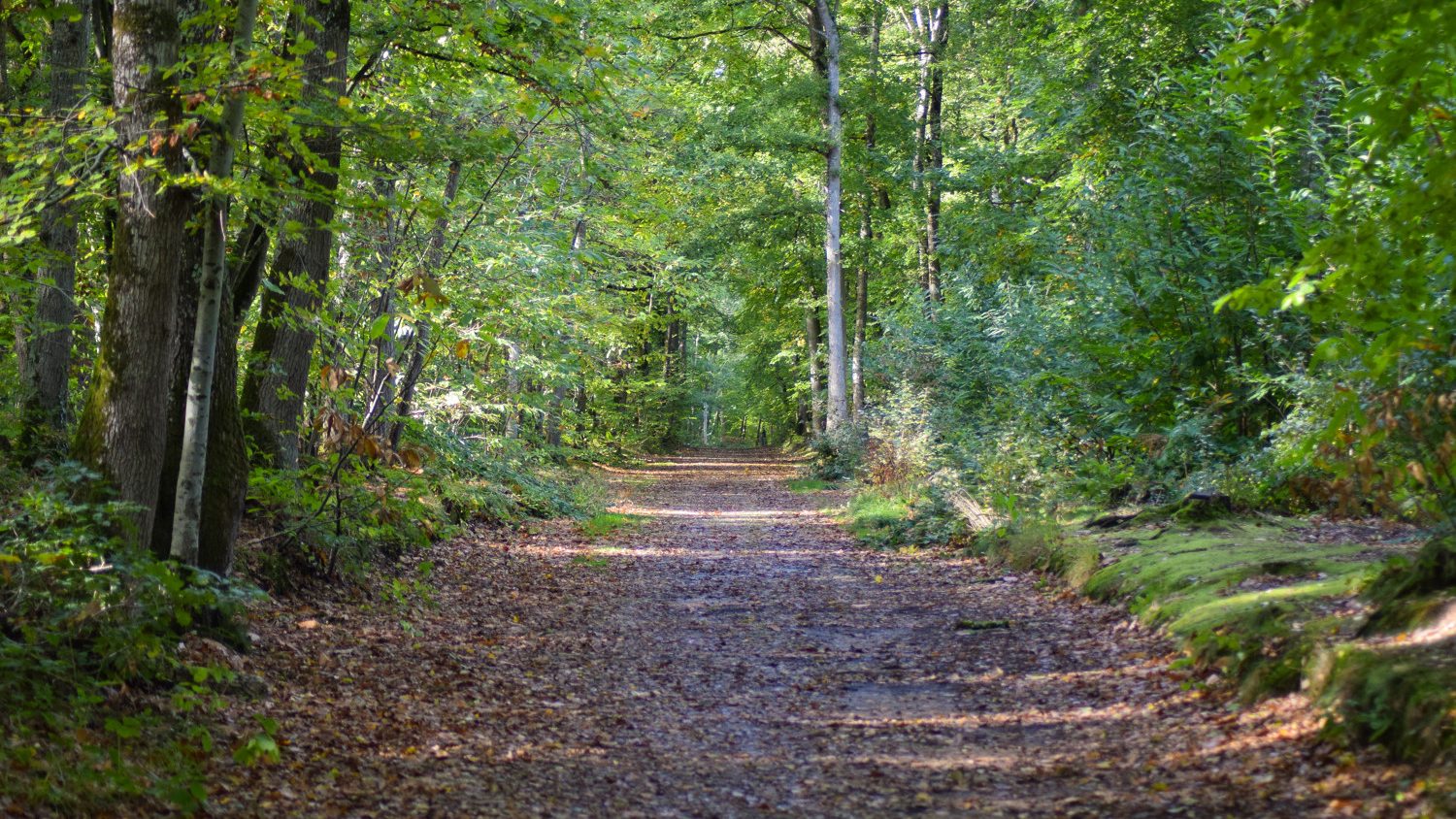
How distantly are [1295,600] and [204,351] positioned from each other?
22.1 feet

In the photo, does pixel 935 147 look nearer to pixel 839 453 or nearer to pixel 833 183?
pixel 833 183

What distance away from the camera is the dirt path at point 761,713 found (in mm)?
4746

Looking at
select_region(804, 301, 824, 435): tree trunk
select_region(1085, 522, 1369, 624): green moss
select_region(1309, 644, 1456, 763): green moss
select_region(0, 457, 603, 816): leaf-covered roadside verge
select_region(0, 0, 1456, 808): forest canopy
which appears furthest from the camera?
select_region(804, 301, 824, 435): tree trunk

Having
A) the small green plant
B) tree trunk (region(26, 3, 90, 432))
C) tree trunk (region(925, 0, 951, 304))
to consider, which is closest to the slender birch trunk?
tree trunk (region(26, 3, 90, 432))

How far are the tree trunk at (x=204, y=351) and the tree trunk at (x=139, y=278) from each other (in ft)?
0.64

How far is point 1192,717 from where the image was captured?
5422 millimetres

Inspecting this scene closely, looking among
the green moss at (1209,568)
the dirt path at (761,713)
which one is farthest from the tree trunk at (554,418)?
the green moss at (1209,568)

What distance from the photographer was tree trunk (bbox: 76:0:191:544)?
6.05 m

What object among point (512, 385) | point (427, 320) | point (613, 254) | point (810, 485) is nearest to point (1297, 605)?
point (427, 320)

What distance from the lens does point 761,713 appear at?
6.41 m

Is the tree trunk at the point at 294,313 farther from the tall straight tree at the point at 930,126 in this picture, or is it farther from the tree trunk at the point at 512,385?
the tall straight tree at the point at 930,126

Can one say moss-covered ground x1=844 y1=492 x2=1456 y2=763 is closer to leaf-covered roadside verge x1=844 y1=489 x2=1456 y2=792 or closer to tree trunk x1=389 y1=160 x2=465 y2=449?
leaf-covered roadside verge x1=844 y1=489 x2=1456 y2=792

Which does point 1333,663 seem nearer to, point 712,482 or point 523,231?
point 523,231

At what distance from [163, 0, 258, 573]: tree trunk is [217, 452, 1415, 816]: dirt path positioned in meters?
1.05
